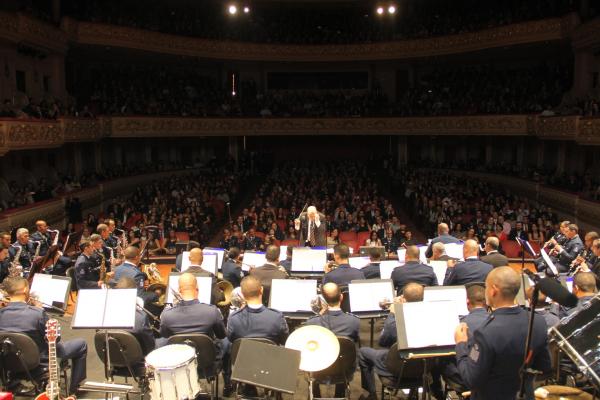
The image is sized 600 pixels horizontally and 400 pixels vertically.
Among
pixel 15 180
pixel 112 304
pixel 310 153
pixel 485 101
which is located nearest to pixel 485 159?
pixel 485 101

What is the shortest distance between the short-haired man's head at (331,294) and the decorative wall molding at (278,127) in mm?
13025

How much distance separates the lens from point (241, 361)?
5.41 meters

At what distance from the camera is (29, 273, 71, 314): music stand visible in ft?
25.7

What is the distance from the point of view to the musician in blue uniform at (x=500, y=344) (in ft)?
13.9

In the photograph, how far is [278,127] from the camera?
1175 inches

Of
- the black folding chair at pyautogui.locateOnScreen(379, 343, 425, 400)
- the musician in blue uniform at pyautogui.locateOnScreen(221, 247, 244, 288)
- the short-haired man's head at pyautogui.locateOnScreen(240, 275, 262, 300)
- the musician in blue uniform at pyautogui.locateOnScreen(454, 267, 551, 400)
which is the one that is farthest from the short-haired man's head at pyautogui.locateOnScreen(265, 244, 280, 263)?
the musician in blue uniform at pyautogui.locateOnScreen(454, 267, 551, 400)

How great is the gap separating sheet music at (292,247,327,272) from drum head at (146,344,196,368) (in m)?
4.24

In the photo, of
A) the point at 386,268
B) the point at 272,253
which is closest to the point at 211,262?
the point at 272,253

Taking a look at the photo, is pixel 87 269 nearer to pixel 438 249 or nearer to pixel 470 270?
pixel 438 249

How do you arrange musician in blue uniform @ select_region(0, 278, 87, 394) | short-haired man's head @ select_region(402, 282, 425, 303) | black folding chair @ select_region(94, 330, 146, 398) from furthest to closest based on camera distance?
black folding chair @ select_region(94, 330, 146, 398), musician in blue uniform @ select_region(0, 278, 87, 394), short-haired man's head @ select_region(402, 282, 425, 303)

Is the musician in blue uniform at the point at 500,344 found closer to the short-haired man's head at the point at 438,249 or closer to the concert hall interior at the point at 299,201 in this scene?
the concert hall interior at the point at 299,201

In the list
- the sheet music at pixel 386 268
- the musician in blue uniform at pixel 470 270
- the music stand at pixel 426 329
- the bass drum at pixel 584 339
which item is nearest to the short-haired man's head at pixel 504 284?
the bass drum at pixel 584 339

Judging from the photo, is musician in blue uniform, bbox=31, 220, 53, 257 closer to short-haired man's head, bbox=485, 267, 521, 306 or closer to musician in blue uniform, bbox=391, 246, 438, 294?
musician in blue uniform, bbox=391, 246, 438, 294

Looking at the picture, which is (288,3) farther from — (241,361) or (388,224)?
(241,361)
